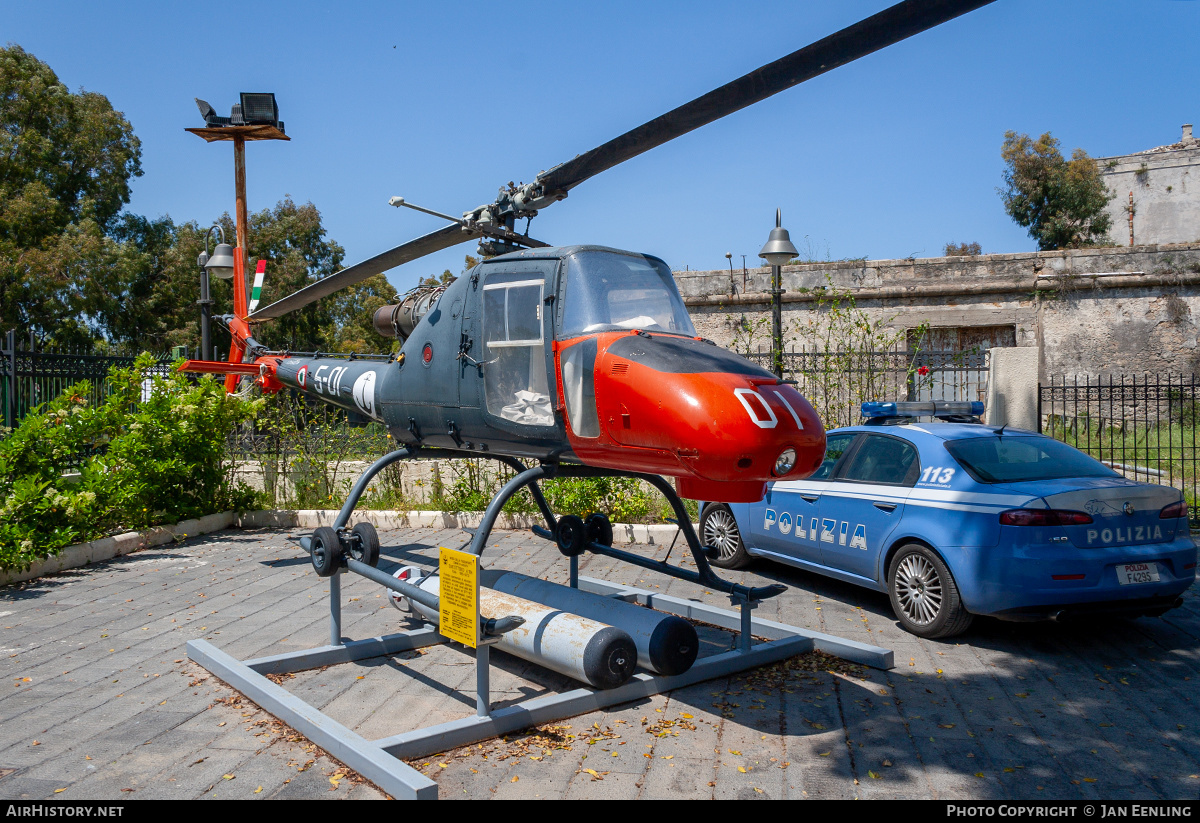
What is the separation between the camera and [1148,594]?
542 cm

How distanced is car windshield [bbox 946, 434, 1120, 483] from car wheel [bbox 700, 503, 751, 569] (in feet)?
7.93

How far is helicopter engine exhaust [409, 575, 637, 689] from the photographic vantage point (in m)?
4.53

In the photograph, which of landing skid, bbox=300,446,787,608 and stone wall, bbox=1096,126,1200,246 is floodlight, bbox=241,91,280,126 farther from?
stone wall, bbox=1096,126,1200,246

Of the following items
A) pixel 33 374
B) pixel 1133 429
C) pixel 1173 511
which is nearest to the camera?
pixel 1173 511

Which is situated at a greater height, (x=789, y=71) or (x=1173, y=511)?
(x=789, y=71)

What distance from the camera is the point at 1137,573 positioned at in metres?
5.40

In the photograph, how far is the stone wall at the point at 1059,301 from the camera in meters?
16.6

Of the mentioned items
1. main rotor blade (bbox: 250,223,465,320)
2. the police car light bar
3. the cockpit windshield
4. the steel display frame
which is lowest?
the steel display frame

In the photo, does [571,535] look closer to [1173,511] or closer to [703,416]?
[703,416]

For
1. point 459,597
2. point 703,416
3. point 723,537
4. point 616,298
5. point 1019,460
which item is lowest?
point 723,537

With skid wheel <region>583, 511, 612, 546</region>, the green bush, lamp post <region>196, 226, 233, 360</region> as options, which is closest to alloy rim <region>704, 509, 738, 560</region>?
skid wheel <region>583, 511, 612, 546</region>

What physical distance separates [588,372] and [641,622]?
174 cm

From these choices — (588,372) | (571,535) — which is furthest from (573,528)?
(588,372)

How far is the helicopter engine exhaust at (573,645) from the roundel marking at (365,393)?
2.19 m
